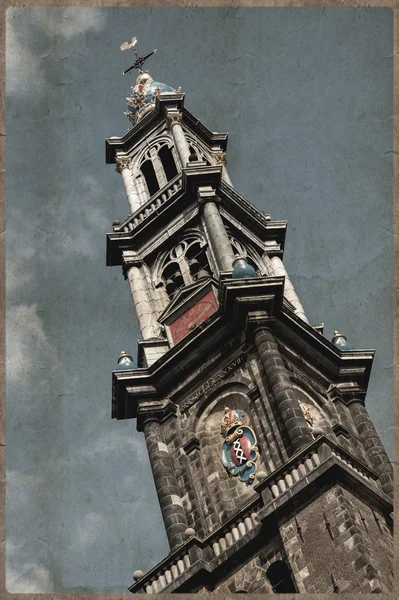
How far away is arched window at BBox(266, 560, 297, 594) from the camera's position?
39.0 metres

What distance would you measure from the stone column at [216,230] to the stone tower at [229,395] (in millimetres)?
79

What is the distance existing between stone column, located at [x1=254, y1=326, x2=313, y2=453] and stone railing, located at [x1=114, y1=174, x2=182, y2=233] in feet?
40.3

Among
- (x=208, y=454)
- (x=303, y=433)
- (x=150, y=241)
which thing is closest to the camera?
(x=303, y=433)

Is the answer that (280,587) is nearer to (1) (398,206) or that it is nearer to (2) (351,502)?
(2) (351,502)

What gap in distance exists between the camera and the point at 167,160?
2445 inches

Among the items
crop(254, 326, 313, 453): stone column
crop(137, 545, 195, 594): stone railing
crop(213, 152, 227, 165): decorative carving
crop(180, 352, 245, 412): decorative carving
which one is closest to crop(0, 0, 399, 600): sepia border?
crop(137, 545, 195, 594): stone railing

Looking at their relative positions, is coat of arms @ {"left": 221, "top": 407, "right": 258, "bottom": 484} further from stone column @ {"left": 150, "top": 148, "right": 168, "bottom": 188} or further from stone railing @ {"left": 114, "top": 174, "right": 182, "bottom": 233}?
stone column @ {"left": 150, "top": 148, "right": 168, "bottom": 188}

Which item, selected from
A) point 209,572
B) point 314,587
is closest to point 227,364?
point 209,572

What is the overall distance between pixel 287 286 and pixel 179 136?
10000 mm

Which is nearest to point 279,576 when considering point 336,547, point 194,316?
point 336,547

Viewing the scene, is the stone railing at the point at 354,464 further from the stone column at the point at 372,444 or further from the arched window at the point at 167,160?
the arched window at the point at 167,160

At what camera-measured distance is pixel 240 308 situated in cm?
4728

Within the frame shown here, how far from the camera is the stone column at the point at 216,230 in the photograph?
5194 centimetres

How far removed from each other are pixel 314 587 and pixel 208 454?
10.8 metres
